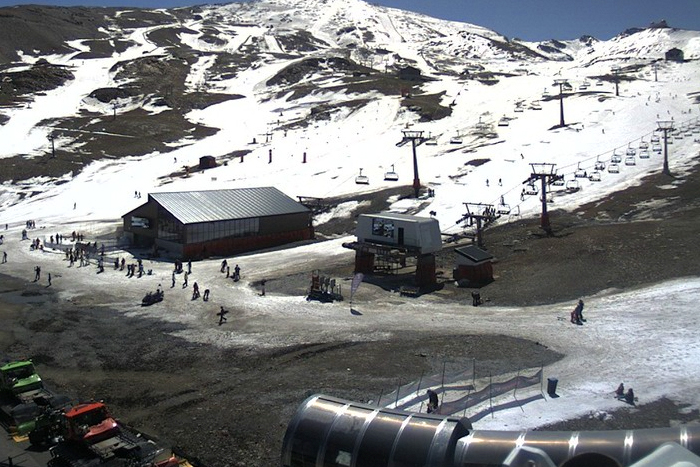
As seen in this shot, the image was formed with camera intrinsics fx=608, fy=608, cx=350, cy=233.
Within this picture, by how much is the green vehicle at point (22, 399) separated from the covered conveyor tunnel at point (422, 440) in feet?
36.6

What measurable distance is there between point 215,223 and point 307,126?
61.7m

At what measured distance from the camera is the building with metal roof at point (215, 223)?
51.1m

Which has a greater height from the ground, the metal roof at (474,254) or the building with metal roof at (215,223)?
the building with metal roof at (215,223)

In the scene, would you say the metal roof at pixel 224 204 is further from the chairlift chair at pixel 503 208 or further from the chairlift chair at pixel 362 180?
the chairlift chair at pixel 503 208

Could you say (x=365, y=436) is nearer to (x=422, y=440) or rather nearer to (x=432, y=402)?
(x=422, y=440)

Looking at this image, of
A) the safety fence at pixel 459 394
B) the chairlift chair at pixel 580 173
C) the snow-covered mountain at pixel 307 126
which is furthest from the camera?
the snow-covered mountain at pixel 307 126

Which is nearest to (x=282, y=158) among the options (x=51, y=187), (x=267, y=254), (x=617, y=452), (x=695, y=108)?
(x=51, y=187)

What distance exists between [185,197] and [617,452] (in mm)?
49375

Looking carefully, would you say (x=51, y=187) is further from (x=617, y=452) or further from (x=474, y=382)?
(x=617, y=452)

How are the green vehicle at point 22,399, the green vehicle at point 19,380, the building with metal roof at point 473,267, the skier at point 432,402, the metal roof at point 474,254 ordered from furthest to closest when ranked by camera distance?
the metal roof at point 474,254 → the building with metal roof at point 473,267 → the green vehicle at point 19,380 → the green vehicle at point 22,399 → the skier at point 432,402

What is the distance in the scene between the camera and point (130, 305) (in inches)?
1425

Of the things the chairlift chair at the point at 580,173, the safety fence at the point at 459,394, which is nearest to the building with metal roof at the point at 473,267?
the safety fence at the point at 459,394

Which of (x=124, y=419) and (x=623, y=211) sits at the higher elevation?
(x=623, y=211)

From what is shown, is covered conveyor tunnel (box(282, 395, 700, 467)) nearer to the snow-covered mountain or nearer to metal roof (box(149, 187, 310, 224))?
metal roof (box(149, 187, 310, 224))
